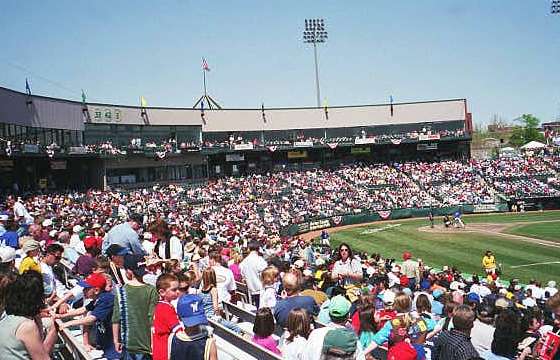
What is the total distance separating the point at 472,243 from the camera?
33531mm

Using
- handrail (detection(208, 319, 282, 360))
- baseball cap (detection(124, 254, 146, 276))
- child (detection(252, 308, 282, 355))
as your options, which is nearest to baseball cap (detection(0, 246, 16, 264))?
baseball cap (detection(124, 254, 146, 276))

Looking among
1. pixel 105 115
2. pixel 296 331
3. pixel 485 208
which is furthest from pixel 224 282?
pixel 485 208

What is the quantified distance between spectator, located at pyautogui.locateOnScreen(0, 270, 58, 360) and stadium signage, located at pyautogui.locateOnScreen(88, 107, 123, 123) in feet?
149

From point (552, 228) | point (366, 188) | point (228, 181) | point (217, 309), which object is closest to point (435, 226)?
point (552, 228)

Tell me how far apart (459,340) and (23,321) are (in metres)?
3.96

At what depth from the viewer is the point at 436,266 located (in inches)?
1086

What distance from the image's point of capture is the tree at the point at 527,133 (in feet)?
387

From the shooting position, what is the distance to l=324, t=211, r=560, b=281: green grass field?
26.6 metres

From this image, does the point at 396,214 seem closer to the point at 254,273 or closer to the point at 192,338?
the point at 254,273

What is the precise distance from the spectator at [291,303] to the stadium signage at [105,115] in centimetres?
4409

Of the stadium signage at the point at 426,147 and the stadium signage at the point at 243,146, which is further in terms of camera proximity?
the stadium signage at the point at 426,147

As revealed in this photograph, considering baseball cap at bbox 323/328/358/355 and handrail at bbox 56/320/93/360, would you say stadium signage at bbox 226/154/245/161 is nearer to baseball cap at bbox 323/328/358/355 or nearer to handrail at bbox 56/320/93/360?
handrail at bbox 56/320/93/360

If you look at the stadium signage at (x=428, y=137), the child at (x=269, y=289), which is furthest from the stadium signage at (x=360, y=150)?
the child at (x=269, y=289)

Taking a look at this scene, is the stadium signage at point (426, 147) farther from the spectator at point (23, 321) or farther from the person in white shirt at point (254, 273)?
the spectator at point (23, 321)
